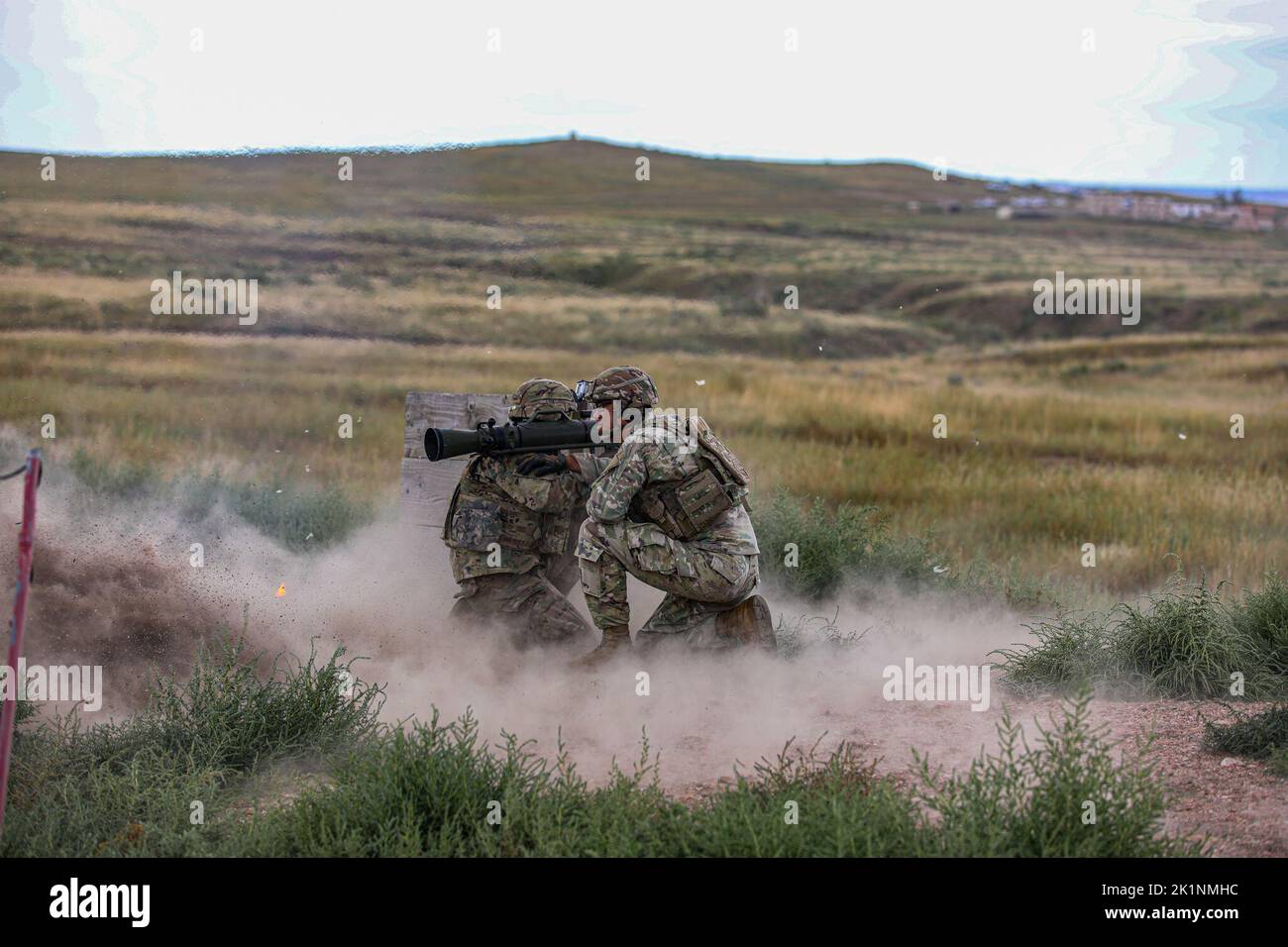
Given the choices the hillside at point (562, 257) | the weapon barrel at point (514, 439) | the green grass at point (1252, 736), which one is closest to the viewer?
the green grass at point (1252, 736)

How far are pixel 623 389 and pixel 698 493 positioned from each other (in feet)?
2.48

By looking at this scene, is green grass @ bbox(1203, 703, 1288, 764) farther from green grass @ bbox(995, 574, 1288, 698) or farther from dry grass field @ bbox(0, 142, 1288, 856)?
green grass @ bbox(995, 574, 1288, 698)

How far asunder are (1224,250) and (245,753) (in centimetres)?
7422

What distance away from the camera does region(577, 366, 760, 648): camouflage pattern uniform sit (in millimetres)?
7008

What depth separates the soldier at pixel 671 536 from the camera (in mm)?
7012

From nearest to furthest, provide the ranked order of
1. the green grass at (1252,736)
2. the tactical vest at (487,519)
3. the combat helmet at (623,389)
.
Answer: the green grass at (1252,736) → the combat helmet at (623,389) → the tactical vest at (487,519)

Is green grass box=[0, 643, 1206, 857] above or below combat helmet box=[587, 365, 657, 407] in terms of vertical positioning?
below

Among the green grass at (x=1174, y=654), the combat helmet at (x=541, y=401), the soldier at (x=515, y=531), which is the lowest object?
the green grass at (x=1174, y=654)

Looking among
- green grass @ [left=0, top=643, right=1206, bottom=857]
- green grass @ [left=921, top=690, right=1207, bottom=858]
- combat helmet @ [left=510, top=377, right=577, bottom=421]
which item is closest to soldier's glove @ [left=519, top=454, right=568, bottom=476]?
combat helmet @ [left=510, top=377, right=577, bottom=421]

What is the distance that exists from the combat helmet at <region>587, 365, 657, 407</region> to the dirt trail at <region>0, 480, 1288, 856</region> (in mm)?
Result: 1448

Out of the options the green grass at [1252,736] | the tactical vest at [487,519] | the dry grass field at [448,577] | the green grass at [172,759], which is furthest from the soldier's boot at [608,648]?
the green grass at [1252,736]

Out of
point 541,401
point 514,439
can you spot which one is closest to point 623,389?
point 541,401

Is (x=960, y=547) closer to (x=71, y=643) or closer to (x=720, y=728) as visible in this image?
(x=720, y=728)

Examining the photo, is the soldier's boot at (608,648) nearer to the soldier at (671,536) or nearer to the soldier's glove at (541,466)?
the soldier at (671,536)
